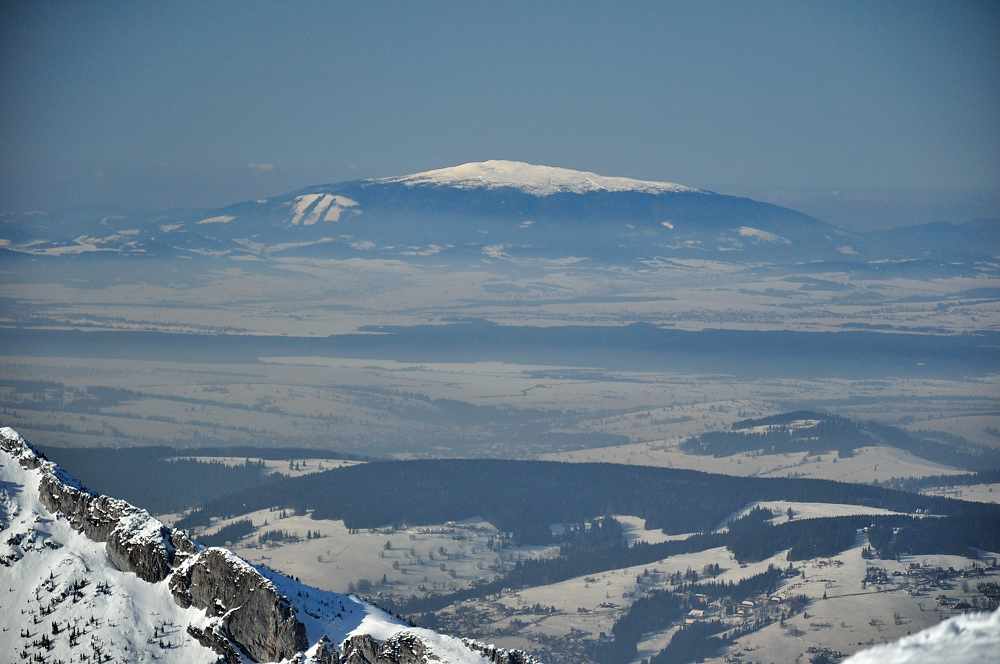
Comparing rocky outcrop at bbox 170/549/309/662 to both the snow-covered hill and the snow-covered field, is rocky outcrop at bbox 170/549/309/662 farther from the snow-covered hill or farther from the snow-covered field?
the snow-covered field

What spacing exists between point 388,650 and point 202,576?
10079 millimetres

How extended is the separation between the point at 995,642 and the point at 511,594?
522 feet

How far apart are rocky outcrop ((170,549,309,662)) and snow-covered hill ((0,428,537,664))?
0.04 metres

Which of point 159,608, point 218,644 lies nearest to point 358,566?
point 159,608

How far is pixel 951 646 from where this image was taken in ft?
58.2

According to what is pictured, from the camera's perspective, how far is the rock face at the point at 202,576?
150 ft

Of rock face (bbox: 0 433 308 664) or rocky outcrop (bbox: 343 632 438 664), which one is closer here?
rocky outcrop (bbox: 343 632 438 664)

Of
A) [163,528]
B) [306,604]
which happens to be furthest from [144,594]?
[306,604]

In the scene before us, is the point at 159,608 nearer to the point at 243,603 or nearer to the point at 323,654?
the point at 243,603

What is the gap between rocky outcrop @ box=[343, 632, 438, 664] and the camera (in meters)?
42.5

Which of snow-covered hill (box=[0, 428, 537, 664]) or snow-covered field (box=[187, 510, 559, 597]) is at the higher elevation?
snow-covered hill (box=[0, 428, 537, 664])

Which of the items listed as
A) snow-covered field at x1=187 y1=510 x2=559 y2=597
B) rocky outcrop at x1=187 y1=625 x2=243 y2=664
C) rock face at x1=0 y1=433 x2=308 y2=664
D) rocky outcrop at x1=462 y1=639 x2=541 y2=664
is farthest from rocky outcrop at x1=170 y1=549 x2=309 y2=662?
snow-covered field at x1=187 y1=510 x2=559 y2=597

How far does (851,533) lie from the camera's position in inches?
7697

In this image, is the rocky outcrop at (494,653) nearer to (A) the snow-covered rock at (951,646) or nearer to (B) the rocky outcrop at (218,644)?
(B) the rocky outcrop at (218,644)
